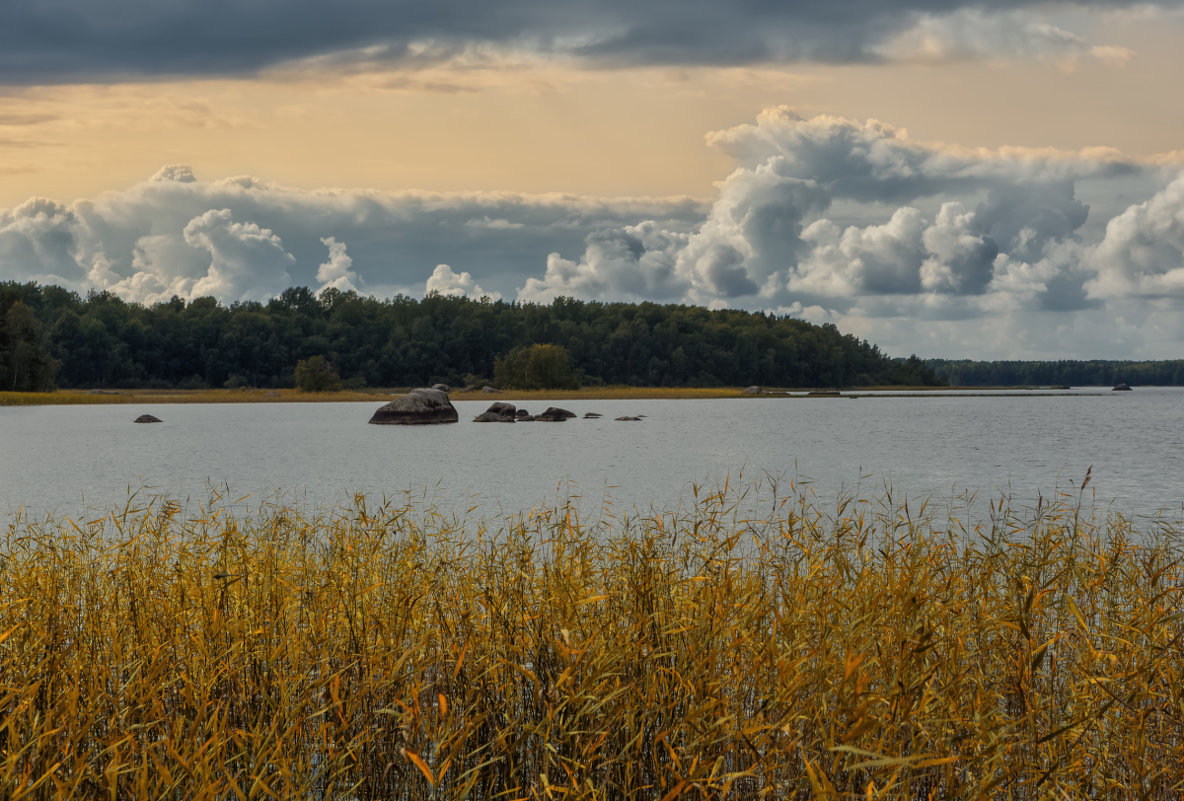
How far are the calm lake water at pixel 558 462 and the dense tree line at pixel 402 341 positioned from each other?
68623 mm

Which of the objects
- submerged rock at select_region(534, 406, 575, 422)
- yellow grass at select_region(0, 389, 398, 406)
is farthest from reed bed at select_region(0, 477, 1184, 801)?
yellow grass at select_region(0, 389, 398, 406)

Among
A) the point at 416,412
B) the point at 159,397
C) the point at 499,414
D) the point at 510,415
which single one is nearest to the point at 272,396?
the point at 159,397

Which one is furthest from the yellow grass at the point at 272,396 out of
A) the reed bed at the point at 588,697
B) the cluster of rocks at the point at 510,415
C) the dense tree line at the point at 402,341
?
the reed bed at the point at 588,697

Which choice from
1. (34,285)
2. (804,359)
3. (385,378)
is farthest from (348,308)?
(804,359)

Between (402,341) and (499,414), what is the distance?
87143mm

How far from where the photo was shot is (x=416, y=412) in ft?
168

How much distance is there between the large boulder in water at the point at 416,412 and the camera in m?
50.6

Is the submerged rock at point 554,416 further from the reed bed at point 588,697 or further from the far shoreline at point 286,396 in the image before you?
the reed bed at point 588,697

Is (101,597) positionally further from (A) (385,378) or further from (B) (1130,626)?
(A) (385,378)

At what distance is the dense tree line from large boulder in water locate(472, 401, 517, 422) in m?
59.9

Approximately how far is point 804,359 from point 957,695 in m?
178

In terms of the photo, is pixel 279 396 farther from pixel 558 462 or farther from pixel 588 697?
pixel 588 697

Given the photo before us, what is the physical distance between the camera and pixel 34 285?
13750cm

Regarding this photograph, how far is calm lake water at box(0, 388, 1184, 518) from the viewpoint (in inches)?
771
